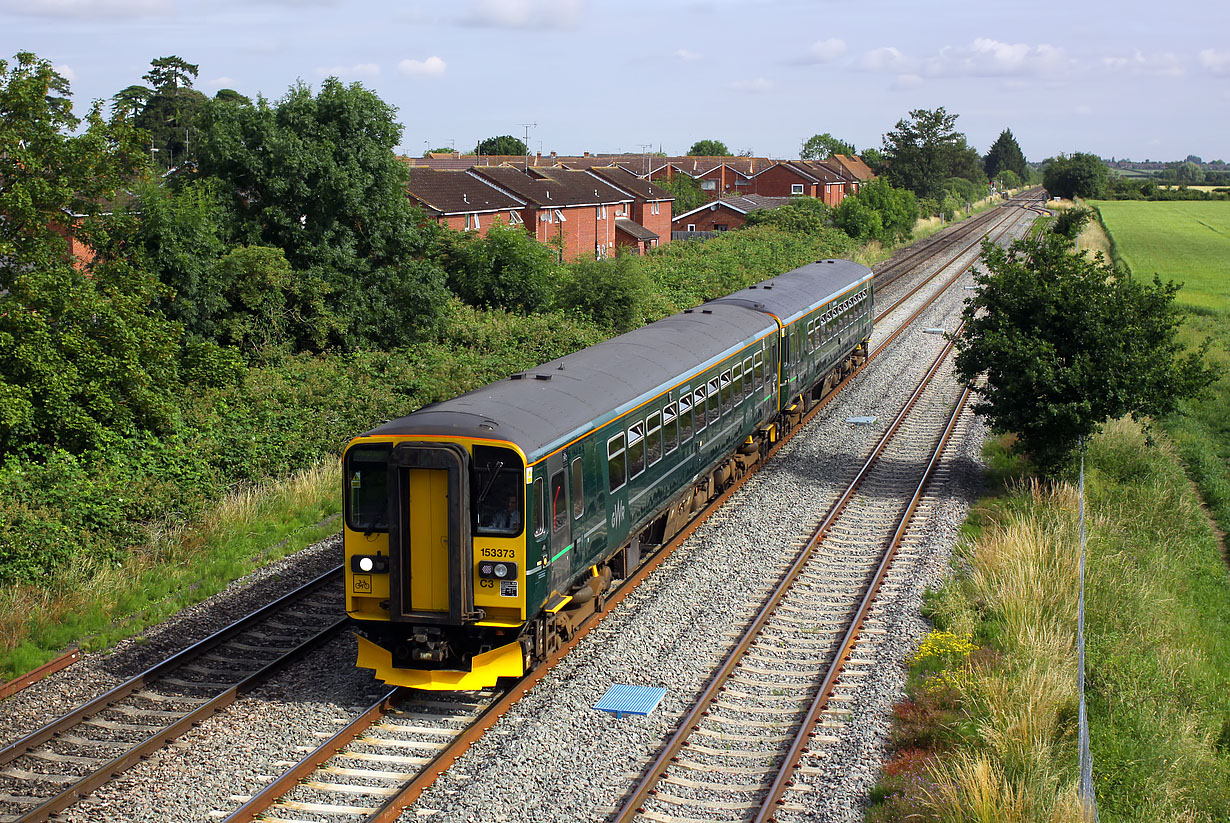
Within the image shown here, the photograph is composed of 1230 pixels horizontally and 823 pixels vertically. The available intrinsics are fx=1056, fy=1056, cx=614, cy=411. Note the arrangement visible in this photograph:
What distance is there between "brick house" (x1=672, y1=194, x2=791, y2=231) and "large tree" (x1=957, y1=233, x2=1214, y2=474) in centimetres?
4823

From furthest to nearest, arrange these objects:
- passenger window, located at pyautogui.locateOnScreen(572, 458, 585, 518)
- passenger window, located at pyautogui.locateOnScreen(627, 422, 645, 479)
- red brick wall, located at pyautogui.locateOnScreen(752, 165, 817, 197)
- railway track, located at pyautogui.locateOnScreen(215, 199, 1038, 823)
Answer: red brick wall, located at pyautogui.locateOnScreen(752, 165, 817, 197)
passenger window, located at pyautogui.locateOnScreen(627, 422, 645, 479)
passenger window, located at pyautogui.locateOnScreen(572, 458, 585, 518)
railway track, located at pyautogui.locateOnScreen(215, 199, 1038, 823)

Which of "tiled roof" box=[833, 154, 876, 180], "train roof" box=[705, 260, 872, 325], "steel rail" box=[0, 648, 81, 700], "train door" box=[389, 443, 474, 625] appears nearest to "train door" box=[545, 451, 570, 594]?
"train door" box=[389, 443, 474, 625]

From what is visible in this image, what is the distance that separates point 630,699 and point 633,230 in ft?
163

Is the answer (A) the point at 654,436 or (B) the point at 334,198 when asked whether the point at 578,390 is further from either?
(B) the point at 334,198

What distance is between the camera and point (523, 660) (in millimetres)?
10438

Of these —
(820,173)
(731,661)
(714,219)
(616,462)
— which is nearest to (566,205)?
(714,219)

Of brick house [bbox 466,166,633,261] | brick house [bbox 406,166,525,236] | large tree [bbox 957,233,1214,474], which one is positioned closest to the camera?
large tree [bbox 957,233,1214,474]

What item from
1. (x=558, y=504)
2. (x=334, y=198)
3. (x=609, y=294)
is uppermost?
(x=334, y=198)

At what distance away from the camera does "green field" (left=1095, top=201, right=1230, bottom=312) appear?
160 ft

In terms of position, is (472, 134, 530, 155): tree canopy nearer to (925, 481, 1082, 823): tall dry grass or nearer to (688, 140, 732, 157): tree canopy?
(688, 140, 732, 157): tree canopy

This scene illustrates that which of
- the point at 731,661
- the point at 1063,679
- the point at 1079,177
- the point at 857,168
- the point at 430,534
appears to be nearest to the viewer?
the point at 430,534

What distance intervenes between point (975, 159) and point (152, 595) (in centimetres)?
14184

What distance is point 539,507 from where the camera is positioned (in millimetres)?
10070

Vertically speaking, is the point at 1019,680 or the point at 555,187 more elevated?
the point at 555,187
